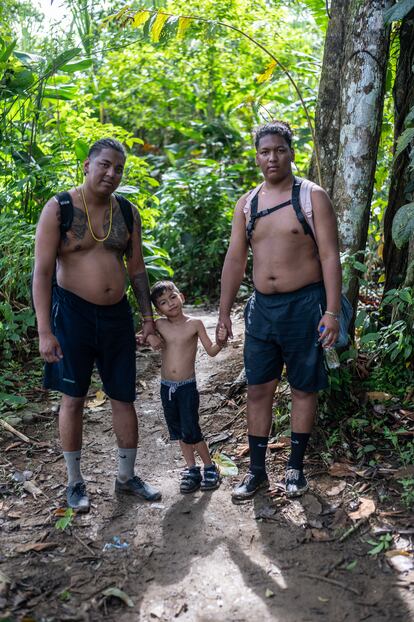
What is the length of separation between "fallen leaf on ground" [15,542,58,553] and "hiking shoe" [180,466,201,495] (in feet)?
2.65

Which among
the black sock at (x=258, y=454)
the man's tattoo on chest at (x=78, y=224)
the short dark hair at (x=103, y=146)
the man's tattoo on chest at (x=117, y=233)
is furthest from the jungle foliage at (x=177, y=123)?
the man's tattoo on chest at (x=78, y=224)

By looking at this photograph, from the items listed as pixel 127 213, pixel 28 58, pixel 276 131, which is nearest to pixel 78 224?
pixel 127 213

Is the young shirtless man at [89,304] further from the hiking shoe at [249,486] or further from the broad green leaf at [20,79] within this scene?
the broad green leaf at [20,79]

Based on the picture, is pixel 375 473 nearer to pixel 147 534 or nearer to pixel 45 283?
pixel 147 534

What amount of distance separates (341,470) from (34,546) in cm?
177

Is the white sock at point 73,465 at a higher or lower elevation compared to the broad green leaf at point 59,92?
lower

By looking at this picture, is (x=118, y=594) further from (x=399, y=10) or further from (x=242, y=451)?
(x=399, y=10)

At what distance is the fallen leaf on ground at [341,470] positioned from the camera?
3.99 m

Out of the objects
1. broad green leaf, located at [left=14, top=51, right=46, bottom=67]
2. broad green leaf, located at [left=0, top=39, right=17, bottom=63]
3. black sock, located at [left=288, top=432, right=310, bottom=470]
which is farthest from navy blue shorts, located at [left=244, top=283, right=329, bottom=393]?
broad green leaf, located at [left=14, top=51, right=46, bottom=67]

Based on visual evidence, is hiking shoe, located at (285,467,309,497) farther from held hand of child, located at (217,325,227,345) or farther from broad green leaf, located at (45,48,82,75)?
broad green leaf, located at (45,48,82,75)

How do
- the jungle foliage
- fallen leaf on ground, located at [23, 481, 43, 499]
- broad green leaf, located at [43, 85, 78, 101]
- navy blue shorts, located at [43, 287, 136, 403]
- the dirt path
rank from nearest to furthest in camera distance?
the dirt path < navy blue shorts, located at [43, 287, 136, 403] < fallen leaf on ground, located at [23, 481, 43, 499] < the jungle foliage < broad green leaf, located at [43, 85, 78, 101]

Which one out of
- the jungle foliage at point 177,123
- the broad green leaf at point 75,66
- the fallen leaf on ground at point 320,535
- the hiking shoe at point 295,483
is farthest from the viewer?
the broad green leaf at point 75,66

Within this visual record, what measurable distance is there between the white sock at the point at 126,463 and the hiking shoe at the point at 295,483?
0.89 meters

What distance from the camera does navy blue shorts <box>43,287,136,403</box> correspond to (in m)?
3.70
